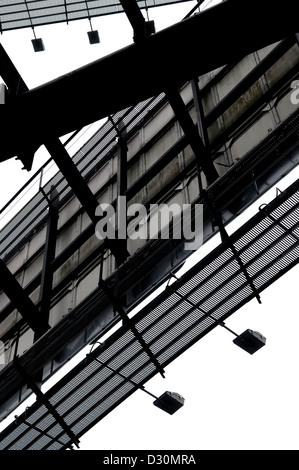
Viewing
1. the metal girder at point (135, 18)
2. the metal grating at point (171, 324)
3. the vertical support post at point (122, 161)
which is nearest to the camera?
the metal girder at point (135, 18)

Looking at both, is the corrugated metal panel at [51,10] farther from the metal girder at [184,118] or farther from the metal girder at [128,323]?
the metal girder at [128,323]

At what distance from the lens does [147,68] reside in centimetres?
1093

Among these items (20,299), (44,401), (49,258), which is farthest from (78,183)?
(44,401)

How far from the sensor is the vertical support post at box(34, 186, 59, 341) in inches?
622

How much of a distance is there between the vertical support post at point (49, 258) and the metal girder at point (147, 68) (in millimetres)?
5180

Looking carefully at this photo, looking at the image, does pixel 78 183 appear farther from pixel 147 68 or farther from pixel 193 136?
pixel 147 68

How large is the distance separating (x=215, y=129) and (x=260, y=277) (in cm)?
438

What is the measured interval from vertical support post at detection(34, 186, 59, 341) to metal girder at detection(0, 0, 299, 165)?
5.18 metres

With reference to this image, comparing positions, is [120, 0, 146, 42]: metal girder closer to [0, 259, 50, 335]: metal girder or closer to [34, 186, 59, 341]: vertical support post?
[0, 259, 50, 335]: metal girder

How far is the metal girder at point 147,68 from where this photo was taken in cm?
1055

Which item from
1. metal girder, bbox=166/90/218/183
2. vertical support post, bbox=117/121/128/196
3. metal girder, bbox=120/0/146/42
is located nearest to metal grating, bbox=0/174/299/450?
metal girder, bbox=166/90/218/183

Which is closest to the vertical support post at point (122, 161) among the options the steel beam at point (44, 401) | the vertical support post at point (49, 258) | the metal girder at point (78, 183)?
the metal girder at point (78, 183)

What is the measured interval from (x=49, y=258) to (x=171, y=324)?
590cm
